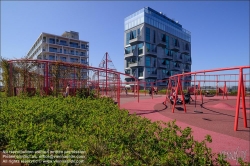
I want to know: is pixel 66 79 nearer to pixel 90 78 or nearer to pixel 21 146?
pixel 90 78

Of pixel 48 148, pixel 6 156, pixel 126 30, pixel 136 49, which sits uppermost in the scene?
pixel 126 30

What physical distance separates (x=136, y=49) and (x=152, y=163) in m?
47.8

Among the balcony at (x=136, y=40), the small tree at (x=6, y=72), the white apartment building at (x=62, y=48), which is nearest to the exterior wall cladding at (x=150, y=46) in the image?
the balcony at (x=136, y=40)

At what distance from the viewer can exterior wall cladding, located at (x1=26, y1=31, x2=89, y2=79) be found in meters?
57.2

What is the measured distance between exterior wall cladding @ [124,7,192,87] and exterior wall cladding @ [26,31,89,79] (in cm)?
2313

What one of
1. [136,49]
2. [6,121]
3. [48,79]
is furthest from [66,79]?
[136,49]

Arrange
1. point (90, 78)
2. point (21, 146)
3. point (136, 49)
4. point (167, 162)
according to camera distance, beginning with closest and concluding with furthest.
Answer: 1. point (167, 162)
2. point (21, 146)
3. point (90, 78)
4. point (136, 49)

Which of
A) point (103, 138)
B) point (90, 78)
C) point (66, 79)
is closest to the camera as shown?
point (103, 138)

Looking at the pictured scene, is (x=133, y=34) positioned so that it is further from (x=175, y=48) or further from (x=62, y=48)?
(x=62, y=48)

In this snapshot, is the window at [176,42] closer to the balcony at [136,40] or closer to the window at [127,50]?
the balcony at [136,40]

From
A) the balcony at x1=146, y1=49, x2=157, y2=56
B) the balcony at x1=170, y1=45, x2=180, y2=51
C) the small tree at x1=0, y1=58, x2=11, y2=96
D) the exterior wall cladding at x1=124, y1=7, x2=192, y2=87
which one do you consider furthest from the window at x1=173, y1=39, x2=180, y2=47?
the small tree at x1=0, y1=58, x2=11, y2=96

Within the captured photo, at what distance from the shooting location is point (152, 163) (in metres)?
2.06

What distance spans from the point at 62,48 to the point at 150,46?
3243 centimetres

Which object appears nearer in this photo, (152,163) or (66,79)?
(152,163)
